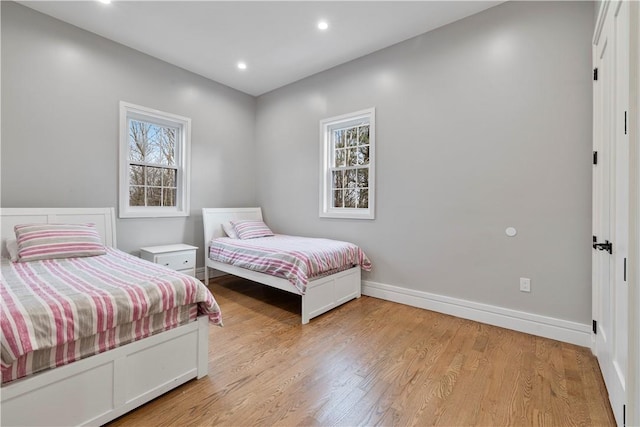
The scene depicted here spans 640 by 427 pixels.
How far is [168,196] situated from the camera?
152 inches

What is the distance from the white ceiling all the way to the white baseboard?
2.77 metres

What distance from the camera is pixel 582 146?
7.34ft

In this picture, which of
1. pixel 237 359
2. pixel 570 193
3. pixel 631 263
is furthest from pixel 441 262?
pixel 237 359

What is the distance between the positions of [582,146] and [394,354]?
2178 millimetres

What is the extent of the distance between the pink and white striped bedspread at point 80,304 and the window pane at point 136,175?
5.48ft

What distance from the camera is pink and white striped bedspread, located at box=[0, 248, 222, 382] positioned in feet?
3.83

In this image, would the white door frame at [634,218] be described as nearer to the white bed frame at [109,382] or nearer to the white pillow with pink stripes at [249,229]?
the white bed frame at [109,382]

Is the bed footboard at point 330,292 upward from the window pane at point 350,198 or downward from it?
downward

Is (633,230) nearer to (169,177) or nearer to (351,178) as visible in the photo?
(351,178)

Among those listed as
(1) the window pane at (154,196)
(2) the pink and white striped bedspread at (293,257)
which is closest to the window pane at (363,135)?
(2) the pink and white striped bedspread at (293,257)

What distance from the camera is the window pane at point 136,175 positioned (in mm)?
3494

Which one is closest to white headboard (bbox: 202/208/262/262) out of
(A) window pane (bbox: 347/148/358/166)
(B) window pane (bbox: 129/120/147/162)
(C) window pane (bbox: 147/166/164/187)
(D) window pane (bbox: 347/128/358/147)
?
(C) window pane (bbox: 147/166/164/187)

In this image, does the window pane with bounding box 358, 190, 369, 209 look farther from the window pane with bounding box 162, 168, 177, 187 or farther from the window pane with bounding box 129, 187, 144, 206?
the window pane with bounding box 129, 187, 144, 206

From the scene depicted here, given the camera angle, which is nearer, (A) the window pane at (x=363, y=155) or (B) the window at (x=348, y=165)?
(B) the window at (x=348, y=165)
